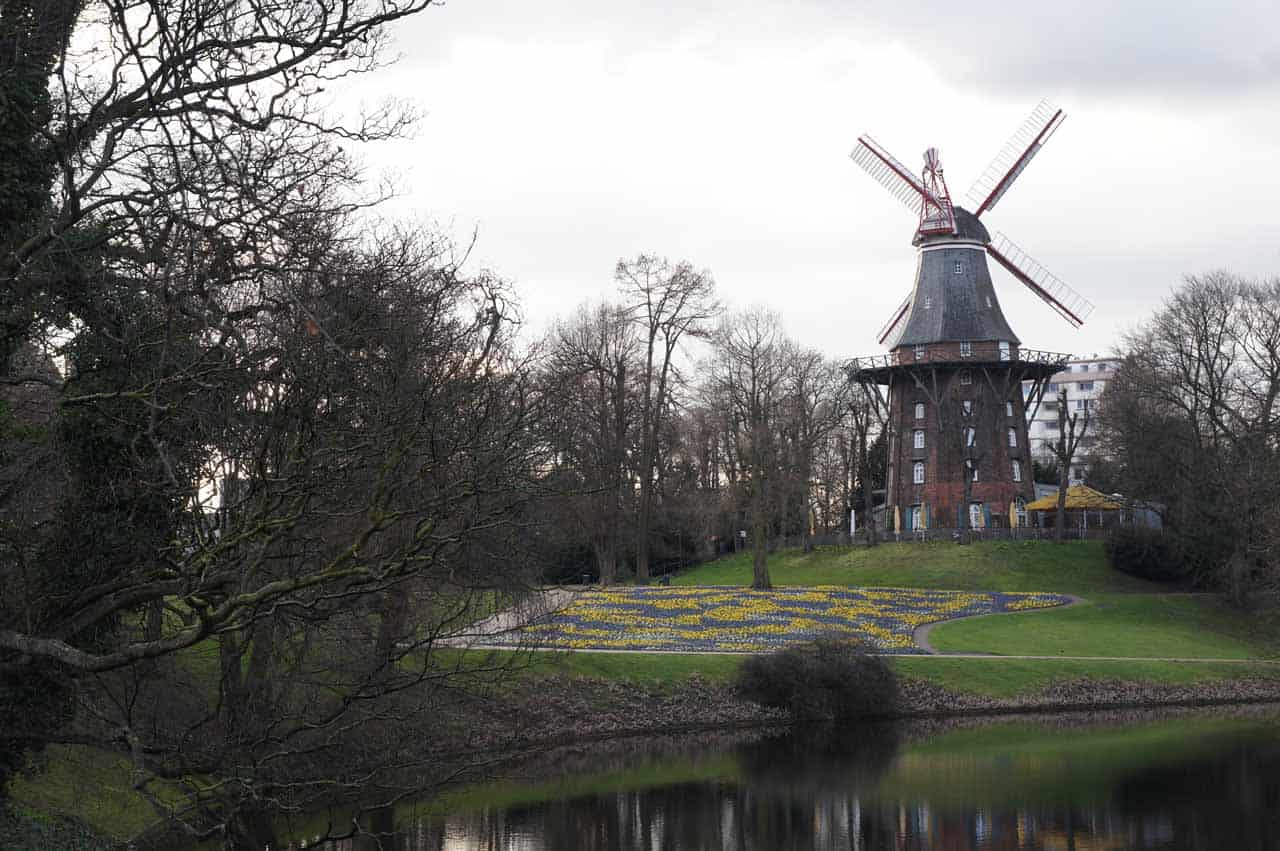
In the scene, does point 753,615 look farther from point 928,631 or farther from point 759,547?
point 759,547

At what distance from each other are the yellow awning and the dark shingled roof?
8.65m

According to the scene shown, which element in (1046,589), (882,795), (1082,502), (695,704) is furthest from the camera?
(1082,502)

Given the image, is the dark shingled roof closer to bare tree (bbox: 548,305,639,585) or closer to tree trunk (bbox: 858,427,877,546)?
tree trunk (bbox: 858,427,877,546)

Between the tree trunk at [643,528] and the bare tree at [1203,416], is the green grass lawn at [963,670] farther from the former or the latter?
the tree trunk at [643,528]

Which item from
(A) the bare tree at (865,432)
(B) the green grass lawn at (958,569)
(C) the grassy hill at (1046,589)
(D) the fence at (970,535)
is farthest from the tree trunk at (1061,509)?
(A) the bare tree at (865,432)

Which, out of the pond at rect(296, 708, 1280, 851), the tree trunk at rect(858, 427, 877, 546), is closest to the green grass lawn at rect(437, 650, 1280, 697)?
the pond at rect(296, 708, 1280, 851)

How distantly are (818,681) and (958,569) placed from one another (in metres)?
30.9

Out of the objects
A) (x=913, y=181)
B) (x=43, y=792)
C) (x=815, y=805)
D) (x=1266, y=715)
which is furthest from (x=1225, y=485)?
(x=43, y=792)

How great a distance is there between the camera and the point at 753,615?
166ft

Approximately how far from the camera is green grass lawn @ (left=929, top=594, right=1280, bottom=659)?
155ft

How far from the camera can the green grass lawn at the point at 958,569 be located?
64.8m

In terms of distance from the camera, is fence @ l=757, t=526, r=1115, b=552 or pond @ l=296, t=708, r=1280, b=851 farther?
fence @ l=757, t=526, r=1115, b=552

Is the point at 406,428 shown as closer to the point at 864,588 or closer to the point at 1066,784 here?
the point at 1066,784

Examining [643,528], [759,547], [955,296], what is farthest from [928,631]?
[955,296]
